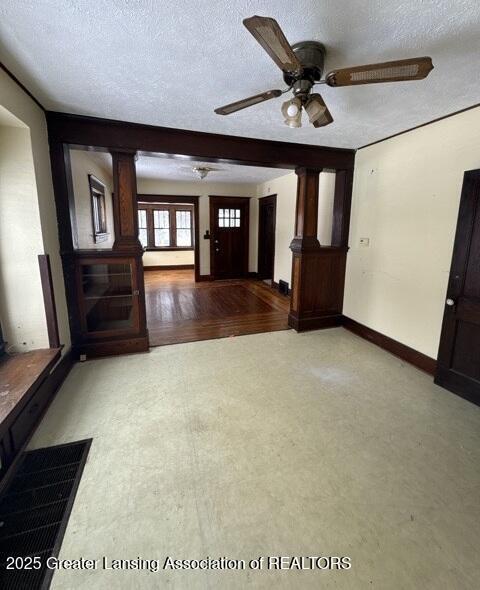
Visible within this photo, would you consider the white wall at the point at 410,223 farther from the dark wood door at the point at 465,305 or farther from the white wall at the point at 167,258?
the white wall at the point at 167,258

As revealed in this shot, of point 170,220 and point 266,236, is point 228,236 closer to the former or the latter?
point 266,236

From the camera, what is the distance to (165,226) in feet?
29.0

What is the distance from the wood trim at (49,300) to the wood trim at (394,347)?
346cm

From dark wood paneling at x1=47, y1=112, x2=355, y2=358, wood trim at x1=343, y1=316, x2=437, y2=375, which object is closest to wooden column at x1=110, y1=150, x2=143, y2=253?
dark wood paneling at x1=47, y1=112, x2=355, y2=358

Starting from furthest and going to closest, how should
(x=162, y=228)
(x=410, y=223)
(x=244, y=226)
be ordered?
(x=162, y=228), (x=244, y=226), (x=410, y=223)

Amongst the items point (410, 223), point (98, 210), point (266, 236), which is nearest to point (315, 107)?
point (410, 223)

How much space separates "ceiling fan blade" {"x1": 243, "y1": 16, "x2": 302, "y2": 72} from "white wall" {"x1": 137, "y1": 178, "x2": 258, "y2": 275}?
559 centimetres

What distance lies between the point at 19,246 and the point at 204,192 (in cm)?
508

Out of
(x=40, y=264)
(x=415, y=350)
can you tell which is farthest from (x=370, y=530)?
(x=40, y=264)

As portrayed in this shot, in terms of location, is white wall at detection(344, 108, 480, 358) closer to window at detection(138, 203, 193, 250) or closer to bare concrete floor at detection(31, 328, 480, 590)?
bare concrete floor at detection(31, 328, 480, 590)

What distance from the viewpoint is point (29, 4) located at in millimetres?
1359

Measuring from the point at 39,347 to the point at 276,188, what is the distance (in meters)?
5.22

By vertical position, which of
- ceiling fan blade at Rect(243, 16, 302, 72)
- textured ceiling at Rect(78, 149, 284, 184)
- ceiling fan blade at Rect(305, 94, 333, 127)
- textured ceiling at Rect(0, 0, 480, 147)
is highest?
textured ceiling at Rect(78, 149, 284, 184)

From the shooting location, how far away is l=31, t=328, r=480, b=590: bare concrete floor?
129cm
